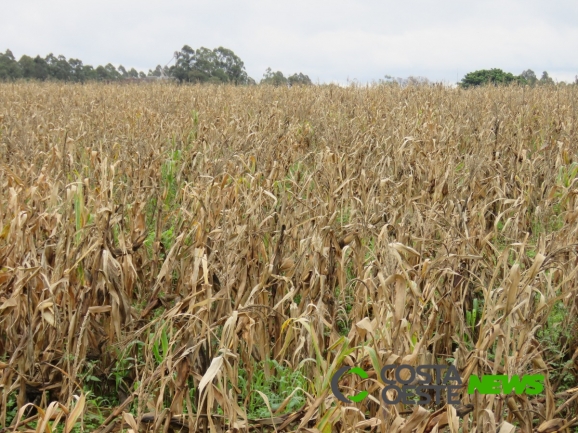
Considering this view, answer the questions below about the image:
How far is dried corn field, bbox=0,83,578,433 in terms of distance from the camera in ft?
6.10

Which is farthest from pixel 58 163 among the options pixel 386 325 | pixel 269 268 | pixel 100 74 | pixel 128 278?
pixel 100 74

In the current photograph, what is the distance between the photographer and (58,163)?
447cm

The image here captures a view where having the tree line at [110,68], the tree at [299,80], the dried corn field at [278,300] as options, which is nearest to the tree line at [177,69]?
the tree line at [110,68]

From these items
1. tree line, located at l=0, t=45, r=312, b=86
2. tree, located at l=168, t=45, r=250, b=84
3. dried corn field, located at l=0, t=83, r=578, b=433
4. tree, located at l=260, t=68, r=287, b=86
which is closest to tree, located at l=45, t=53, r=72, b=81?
tree line, located at l=0, t=45, r=312, b=86

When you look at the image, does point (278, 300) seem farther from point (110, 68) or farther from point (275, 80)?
point (110, 68)

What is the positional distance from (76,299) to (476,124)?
4800 mm

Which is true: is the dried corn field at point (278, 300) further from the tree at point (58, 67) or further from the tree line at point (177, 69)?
the tree at point (58, 67)

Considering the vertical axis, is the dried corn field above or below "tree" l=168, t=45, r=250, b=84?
below

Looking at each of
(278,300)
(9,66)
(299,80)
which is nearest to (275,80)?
(299,80)

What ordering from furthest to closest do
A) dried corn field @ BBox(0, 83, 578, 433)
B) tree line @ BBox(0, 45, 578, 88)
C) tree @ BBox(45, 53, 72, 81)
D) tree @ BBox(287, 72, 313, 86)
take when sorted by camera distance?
tree @ BBox(45, 53, 72, 81)
tree line @ BBox(0, 45, 578, 88)
tree @ BBox(287, 72, 313, 86)
dried corn field @ BBox(0, 83, 578, 433)

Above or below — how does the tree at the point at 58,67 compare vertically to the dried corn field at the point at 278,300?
above

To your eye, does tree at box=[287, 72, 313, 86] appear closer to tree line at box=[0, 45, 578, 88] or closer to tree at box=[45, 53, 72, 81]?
tree line at box=[0, 45, 578, 88]

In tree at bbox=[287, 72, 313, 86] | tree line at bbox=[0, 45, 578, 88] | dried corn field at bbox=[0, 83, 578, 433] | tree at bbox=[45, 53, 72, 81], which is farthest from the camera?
tree at bbox=[45, 53, 72, 81]

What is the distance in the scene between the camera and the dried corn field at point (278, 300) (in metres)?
1.86
